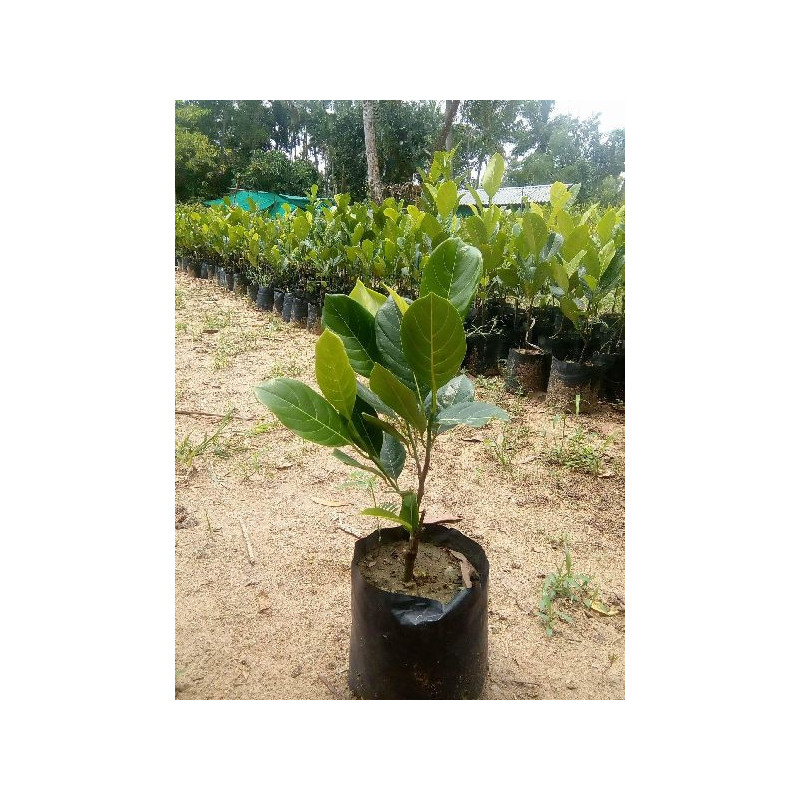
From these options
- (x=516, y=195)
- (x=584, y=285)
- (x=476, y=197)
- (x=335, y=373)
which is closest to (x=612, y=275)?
(x=584, y=285)

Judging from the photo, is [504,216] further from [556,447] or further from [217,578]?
[217,578]

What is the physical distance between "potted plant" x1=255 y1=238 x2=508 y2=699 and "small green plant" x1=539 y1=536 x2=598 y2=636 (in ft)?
0.91

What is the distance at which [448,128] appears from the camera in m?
→ 1.25

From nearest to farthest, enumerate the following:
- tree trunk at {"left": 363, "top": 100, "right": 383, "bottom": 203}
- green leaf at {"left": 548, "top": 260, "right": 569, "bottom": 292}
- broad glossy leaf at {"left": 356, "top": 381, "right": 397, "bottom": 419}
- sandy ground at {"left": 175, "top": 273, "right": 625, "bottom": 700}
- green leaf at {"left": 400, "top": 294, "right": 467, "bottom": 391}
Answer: green leaf at {"left": 400, "top": 294, "right": 467, "bottom": 391}
broad glossy leaf at {"left": 356, "top": 381, "right": 397, "bottom": 419}
sandy ground at {"left": 175, "top": 273, "right": 625, "bottom": 700}
tree trunk at {"left": 363, "top": 100, "right": 383, "bottom": 203}
green leaf at {"left": 548, "top": 260, "right": 569, "bottom": 292}

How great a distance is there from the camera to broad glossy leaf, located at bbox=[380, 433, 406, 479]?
34.2 inches

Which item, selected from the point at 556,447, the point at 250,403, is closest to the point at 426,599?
the point at 556,447

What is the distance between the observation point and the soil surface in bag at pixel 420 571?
0.87 metres

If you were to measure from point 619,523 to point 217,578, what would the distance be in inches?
32.7

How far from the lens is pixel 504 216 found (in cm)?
221

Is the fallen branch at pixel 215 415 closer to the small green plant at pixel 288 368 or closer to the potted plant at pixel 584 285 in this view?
the small green plant at pixel 288 368

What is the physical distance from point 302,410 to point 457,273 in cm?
25

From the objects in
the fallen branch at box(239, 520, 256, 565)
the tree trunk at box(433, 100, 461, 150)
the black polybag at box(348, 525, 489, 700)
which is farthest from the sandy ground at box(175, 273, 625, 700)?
the tree trunk at box(433, 100, 461, 150)

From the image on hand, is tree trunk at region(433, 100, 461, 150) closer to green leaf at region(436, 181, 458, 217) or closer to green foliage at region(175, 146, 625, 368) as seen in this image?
green foliage at region(175, 146, 625, 368)

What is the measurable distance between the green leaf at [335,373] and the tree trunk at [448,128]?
0.61 metres
